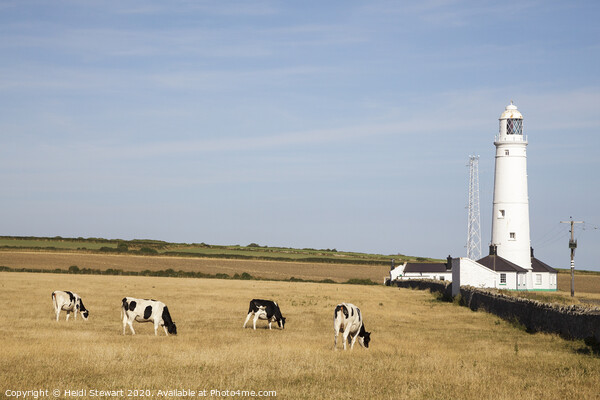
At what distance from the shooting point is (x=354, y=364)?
19.0 metres

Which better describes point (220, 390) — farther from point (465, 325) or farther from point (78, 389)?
point (465, 325)

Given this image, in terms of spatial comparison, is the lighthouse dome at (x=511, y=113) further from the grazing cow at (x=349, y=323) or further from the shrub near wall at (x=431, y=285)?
the grazing cow at (x=349, y=323)

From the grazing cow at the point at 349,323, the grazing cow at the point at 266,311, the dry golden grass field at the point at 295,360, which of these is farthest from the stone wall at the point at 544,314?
the grazing cow at the point at 266,311

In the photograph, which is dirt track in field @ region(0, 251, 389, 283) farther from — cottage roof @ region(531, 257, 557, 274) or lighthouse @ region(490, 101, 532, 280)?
lighthouse @ region(490, 101, 532, 280)

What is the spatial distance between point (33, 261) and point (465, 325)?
7142 cm

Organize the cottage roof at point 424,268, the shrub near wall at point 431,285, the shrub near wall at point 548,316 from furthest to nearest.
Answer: the cottage roof at point 424,268 → the shrub near wall at point 431,285 → the shrub near wall at point 548,316

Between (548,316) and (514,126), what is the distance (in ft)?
146

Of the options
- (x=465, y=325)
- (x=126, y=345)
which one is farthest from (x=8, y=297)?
(x=465, y=325)

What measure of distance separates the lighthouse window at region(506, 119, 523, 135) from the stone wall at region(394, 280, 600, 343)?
29.4 m

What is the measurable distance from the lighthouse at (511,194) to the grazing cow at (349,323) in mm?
49975

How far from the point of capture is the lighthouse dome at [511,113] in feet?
233

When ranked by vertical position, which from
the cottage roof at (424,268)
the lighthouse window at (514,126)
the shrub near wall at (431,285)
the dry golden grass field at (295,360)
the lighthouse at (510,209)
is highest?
the lighthouse window at (514,126)

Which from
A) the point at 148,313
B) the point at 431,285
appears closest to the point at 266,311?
the point at 148,313

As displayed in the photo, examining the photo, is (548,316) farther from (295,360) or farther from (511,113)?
(511,113)
